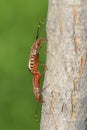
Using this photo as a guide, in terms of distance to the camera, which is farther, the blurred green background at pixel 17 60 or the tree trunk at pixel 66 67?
the blurred green background at pixel 17 60

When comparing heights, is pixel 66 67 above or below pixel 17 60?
above

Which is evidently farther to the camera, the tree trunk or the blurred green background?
the blurred green background

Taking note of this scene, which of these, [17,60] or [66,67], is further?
[17,60]

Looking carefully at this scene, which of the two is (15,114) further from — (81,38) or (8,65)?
(81,38)

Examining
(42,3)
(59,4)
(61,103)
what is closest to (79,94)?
(61,103)
